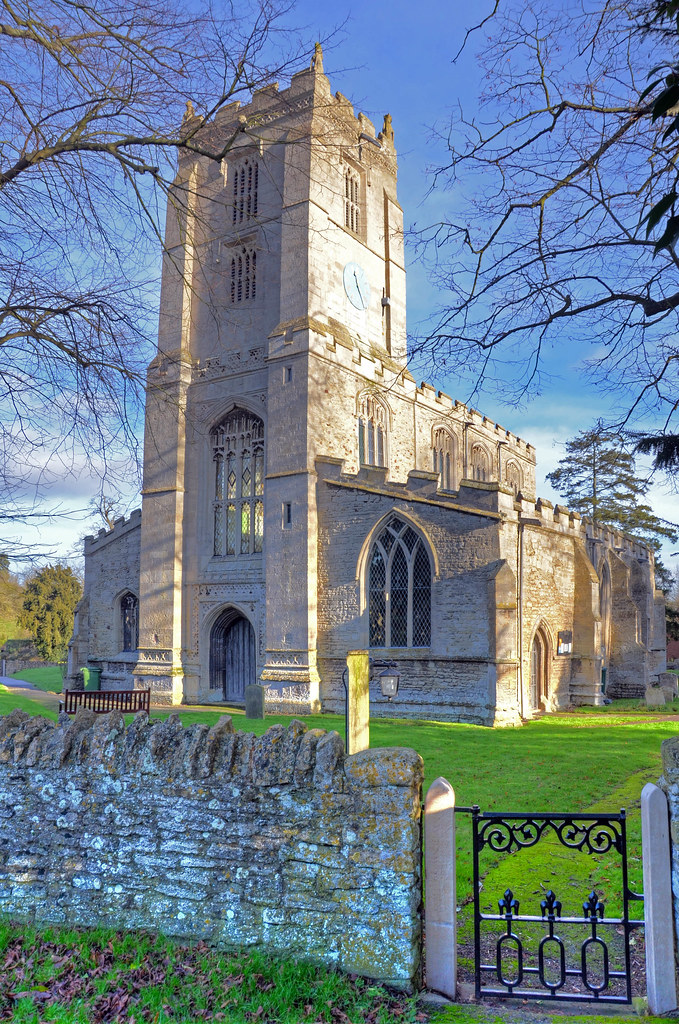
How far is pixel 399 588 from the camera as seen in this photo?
64.0 ft

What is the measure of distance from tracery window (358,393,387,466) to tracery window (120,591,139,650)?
10154 mm

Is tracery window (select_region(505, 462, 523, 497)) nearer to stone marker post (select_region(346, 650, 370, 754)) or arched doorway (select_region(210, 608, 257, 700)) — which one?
arched doorway (select_region(210, 608, 257, 700))

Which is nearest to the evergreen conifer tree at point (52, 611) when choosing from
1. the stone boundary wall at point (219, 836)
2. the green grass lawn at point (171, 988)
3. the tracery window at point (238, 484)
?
the tracery window at point (238, 484)

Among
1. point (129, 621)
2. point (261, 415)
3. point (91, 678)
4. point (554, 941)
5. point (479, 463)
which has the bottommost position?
point (91, 678)

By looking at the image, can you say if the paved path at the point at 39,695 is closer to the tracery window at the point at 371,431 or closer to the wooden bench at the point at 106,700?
the wooden bench at the point at 106,700

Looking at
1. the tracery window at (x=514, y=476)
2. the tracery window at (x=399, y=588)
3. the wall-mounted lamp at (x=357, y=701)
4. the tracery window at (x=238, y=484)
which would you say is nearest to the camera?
the wall-mounted lamp at (x=357, y=701)

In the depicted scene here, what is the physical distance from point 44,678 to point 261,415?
23.5m

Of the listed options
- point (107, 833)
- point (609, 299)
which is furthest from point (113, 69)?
point (107, 833)

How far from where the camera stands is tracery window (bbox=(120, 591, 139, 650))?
2650cm

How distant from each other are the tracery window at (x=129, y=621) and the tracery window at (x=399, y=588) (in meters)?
10.5

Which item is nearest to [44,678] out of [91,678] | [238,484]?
[91,678]

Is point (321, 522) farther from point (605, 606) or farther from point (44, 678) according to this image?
point (44, 678)

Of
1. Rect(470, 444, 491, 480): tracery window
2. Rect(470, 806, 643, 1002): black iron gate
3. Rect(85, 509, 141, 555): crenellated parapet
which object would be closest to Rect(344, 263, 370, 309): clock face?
Rect(470, 444, 491, 480): tracery window

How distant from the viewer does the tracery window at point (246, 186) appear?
2439 cm
